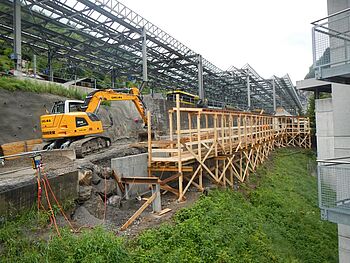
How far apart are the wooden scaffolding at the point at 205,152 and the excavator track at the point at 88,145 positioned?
115 inches

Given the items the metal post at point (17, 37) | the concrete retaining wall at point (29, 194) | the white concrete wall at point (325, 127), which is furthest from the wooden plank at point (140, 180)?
the metal post at point (17, 37)

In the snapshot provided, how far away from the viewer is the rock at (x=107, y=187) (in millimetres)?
8734

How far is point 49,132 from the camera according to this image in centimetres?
1156

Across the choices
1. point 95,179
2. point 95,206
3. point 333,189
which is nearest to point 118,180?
point 95,179

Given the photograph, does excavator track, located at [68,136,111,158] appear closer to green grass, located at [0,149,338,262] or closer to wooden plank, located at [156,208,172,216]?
wooden plank, located at [156,208,172,216]

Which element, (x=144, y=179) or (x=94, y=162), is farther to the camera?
(x=94, y=162)

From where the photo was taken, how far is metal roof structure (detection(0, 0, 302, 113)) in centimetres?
1988

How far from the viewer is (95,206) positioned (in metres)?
8.02

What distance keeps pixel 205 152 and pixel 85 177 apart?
16.6 feet

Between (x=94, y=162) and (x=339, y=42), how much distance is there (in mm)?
8835

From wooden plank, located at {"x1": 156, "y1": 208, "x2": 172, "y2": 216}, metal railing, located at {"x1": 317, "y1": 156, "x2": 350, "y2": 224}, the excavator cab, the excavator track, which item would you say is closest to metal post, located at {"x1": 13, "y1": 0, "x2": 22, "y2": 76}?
the excavator cab

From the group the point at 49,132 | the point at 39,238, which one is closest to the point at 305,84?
the point at 49,132

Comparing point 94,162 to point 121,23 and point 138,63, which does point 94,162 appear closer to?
point 121,23

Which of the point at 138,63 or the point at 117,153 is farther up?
the point at 138,63
